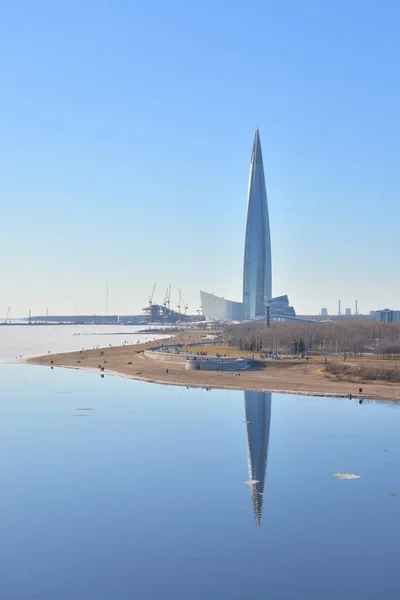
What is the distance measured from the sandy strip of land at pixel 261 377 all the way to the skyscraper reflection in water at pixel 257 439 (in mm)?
5195

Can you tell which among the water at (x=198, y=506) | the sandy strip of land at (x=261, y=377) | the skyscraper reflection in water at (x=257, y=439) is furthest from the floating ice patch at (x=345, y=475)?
the sandy strip of land at (x=261, y=377)

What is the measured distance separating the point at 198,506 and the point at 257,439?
672 inches

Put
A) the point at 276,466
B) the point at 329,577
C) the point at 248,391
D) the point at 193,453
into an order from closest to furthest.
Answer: the point at 329,577, the point at 276,466, the point at 193,453, the point at 248,391

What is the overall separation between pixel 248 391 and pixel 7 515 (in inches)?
1751

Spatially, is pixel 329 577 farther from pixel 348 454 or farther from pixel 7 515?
pixel 348 454

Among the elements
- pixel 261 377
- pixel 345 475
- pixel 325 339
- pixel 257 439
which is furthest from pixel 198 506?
pixel 325 339

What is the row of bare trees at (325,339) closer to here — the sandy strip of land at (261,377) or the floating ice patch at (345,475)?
the sandy strip of land at (261,377)

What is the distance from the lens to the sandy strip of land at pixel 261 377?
72250mm

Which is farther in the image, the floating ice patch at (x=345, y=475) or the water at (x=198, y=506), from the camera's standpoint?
the floating ice patch at (x=345, y=475)

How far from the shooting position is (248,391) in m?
73.6

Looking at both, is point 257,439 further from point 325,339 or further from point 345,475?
point 325,339

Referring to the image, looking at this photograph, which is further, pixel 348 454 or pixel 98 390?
pixel 98 390

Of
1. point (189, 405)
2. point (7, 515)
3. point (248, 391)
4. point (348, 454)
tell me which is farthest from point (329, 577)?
point (248, 391)

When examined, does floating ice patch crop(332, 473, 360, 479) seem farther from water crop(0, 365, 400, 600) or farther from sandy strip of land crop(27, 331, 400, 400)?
sandy strip of land crop(27, 331, 400, 400)
